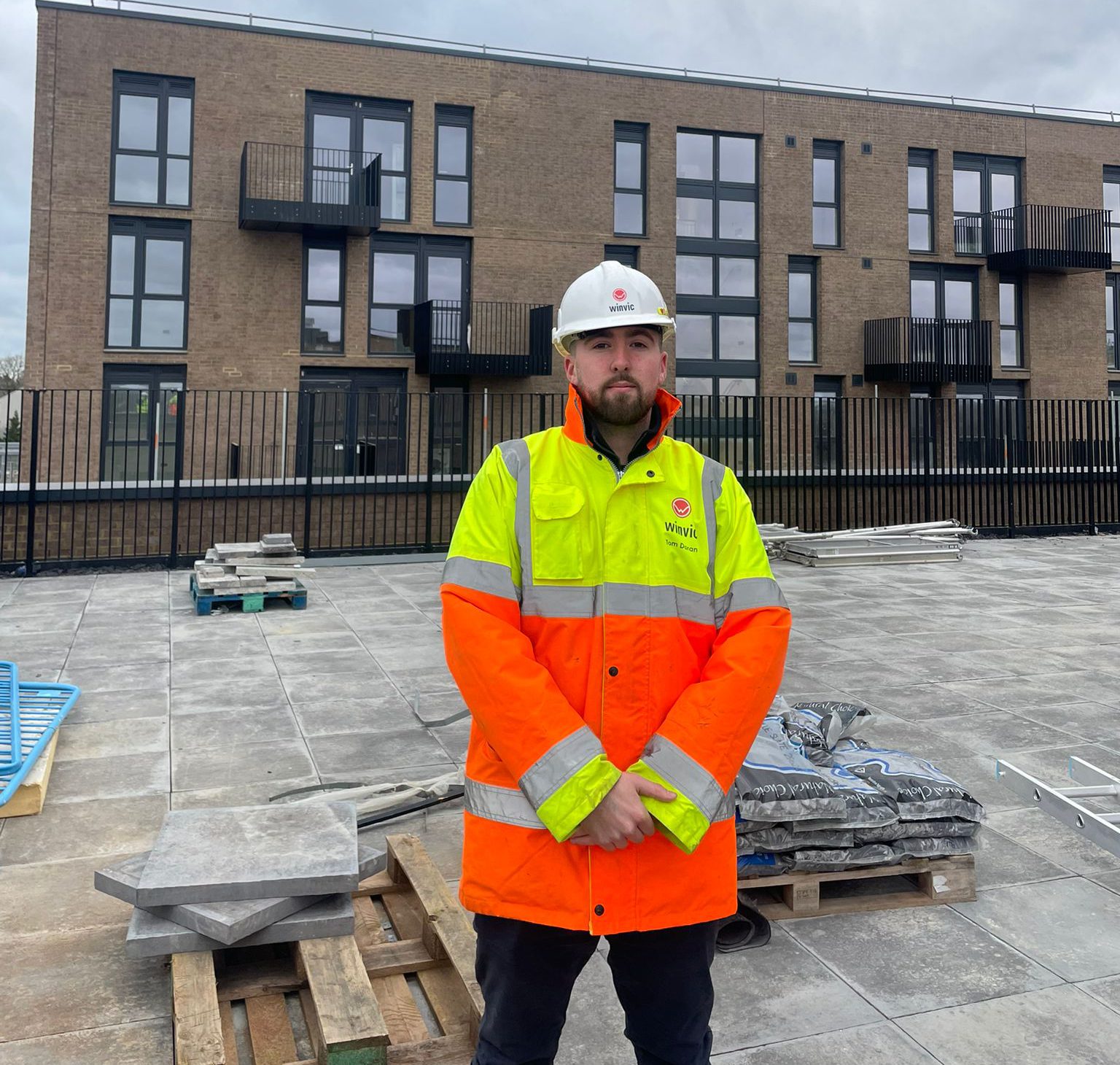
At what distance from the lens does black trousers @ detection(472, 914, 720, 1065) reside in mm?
2188

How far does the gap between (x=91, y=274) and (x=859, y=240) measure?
726 inches

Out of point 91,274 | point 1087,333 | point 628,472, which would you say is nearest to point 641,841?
point 628,472

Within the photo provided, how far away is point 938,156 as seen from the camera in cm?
2591

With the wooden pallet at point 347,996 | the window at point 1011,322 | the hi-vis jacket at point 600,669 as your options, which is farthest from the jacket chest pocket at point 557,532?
the window at point 1011,322

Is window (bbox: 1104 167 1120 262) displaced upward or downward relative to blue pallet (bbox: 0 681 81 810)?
upward

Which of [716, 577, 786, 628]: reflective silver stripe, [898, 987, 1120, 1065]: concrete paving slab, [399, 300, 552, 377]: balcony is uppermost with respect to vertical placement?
[399, 300, 552, 377]: balcony

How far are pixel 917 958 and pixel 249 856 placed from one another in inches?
93.5

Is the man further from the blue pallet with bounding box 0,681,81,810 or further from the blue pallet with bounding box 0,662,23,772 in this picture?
the blue pallet with bounding box 0,662,23,772

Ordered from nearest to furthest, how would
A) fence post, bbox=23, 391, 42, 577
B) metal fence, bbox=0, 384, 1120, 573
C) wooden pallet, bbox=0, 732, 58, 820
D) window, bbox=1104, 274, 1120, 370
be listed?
wooden pallet, bbox=0, 732, 58, 820
fence post, bbox=23, 391, 42, 577
metal fence, bbox=0, 384, 1120, 573
window, bbox=1104, 274, 1120, 370

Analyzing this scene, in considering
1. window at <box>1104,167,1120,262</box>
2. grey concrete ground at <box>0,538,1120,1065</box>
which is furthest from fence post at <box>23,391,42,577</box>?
window at <box>1104,167,1120,262</box>

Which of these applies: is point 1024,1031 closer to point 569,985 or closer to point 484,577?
point 569,985

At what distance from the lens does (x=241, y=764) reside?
18.4ft

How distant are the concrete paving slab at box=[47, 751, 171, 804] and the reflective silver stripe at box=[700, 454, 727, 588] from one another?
3969 millimetres

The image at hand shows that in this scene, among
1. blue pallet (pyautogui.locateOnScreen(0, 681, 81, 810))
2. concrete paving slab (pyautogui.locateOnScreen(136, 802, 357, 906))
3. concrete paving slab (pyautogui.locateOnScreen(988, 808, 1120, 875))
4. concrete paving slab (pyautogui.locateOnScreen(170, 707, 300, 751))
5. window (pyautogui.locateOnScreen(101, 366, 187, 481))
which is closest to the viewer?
concrete paving slab (pyautogui.locateOnScreen(136, 802, 357, 906))
